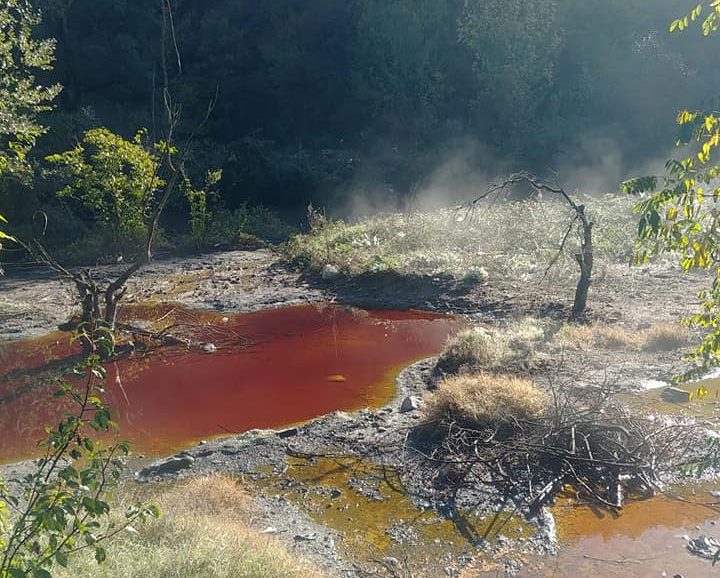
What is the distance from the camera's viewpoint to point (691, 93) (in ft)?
95.2

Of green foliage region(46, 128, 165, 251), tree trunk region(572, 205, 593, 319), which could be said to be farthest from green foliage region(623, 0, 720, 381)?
green foliage region(46, 128, 165, 251)

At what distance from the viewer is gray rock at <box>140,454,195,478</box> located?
650cm

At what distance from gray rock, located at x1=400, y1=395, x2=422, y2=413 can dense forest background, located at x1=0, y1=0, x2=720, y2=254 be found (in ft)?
58.5

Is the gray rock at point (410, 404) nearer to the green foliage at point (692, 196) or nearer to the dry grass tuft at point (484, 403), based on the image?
the dry grass tuft at point (484, 403)

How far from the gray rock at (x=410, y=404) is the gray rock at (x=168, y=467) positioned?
250 centimetres

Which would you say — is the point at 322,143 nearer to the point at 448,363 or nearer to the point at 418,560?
the point at 448,363

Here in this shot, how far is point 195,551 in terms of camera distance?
13.9 feet

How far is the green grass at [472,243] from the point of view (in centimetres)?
1371

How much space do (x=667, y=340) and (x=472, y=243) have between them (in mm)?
6723

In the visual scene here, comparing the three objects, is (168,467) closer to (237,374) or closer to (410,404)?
(410,404)

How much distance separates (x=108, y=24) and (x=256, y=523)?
2909 centimetres

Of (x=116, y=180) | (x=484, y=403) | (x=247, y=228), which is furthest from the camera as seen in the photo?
(x=247, y=228)

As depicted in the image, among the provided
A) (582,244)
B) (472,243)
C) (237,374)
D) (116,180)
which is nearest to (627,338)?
(582,244)

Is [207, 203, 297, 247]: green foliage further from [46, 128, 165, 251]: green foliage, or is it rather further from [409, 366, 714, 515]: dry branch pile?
[409, 366, 714, 515]: dry branch pile
